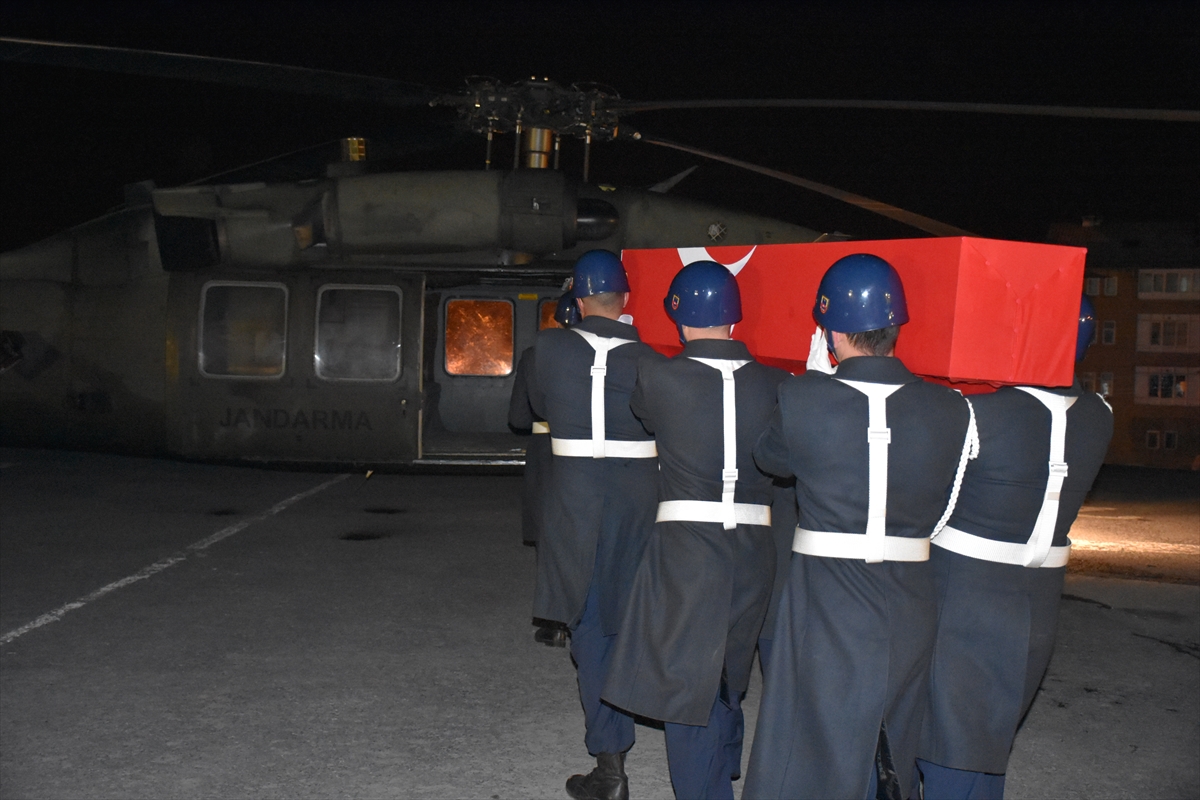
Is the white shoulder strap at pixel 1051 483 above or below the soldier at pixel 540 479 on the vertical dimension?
above

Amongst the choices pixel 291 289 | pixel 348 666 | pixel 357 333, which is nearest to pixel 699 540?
pixel 348 666

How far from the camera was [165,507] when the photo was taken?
Answer: 978cm

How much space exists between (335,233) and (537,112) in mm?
2192

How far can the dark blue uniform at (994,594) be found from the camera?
321 centimetres

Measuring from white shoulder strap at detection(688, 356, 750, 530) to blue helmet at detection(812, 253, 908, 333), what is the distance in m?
0.57

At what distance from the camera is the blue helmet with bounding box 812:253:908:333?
302cm

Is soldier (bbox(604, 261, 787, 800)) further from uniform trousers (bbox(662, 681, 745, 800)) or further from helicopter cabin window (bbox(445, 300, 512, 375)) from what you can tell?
helicopter cabin window (bbox(445, 300, 512, 375))

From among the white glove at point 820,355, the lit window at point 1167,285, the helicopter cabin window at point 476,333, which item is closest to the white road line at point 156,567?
the helicopter cabin window at point 476,333

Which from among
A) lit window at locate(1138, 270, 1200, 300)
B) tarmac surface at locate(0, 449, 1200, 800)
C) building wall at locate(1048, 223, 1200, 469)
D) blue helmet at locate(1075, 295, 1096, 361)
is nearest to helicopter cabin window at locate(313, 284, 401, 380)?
tarmac surface at locate(0, 449, 1200, 800)

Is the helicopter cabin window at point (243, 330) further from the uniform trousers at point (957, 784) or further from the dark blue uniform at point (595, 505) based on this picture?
the uniform trousers at point (957, 784)

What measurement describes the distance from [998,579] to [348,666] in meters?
3.47

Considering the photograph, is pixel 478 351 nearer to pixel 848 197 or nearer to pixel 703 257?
pixel 848 197

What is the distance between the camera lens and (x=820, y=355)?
3.54m

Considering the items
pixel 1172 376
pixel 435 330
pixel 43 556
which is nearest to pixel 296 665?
pixel 43 556
